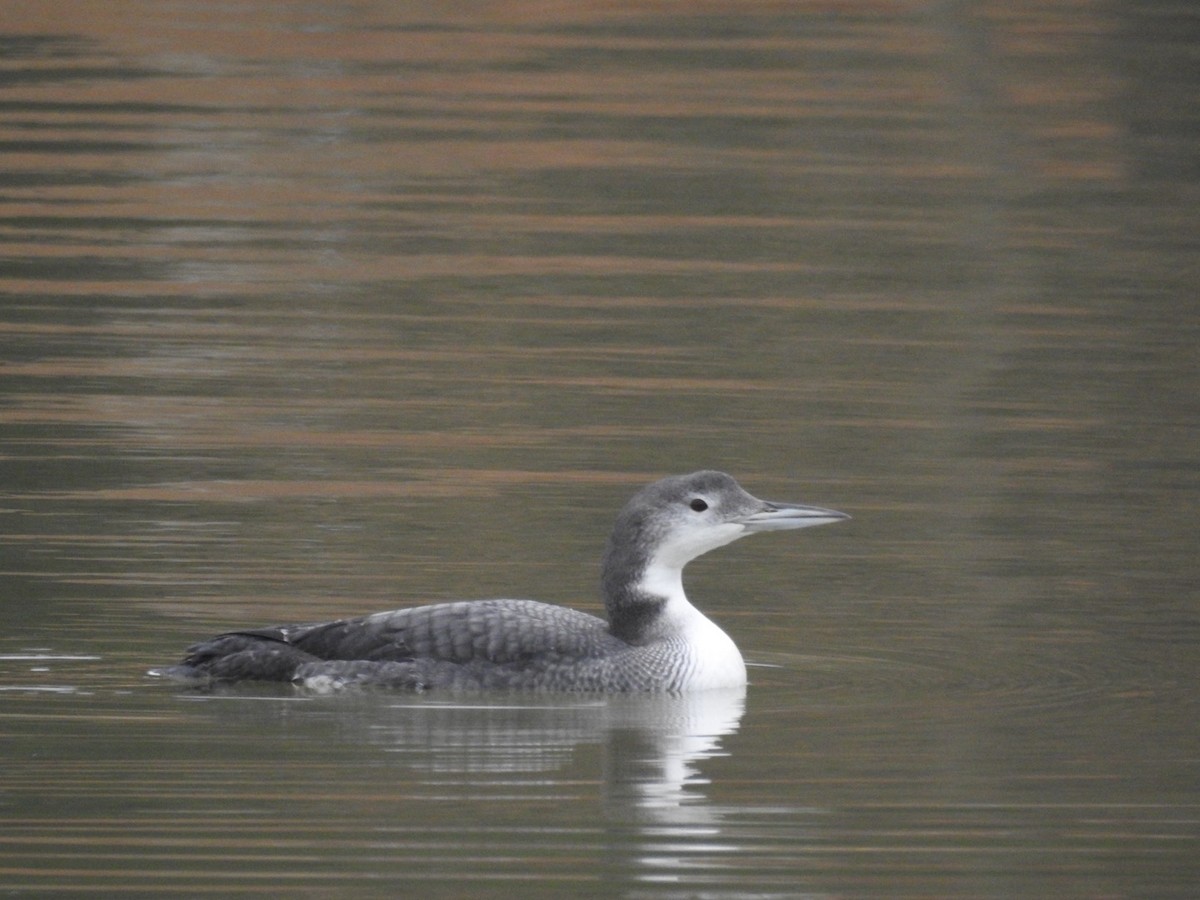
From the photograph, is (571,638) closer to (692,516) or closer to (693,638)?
(693,638)

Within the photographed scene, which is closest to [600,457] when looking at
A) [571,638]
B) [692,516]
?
[692,516]

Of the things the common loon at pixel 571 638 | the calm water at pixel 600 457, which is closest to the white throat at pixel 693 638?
the common loon at pixel 571 638

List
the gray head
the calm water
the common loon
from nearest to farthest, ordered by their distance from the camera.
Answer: the calm water, the common loon, the gray head

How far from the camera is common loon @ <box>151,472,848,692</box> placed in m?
Answer: 10.2

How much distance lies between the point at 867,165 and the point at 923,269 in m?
5.09

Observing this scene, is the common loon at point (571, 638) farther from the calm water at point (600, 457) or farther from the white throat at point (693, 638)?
the calm water at point (600, 457)

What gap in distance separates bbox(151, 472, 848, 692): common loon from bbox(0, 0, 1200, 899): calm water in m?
0.12

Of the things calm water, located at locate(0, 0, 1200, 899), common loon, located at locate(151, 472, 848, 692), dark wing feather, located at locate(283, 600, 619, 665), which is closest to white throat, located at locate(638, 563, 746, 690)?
common loon, located at locate(151, 472, 848, 692)

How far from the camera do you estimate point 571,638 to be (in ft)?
33.8

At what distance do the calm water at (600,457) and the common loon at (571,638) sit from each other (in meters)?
0.12

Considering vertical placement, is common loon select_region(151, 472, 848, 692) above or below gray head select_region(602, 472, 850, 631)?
below

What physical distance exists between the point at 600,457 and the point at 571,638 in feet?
11.9

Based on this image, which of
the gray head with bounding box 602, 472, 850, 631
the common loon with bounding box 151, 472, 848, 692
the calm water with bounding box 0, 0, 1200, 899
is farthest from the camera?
the gray head with bounding box 602, 472, 850, 631

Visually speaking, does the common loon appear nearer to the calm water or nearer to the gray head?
the gray head
